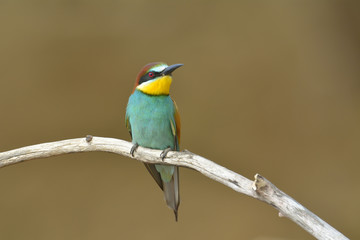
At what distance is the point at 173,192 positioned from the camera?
7.51ft

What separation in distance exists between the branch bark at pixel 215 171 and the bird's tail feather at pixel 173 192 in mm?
311

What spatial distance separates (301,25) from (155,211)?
1580 millimetres

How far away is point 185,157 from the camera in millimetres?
1814

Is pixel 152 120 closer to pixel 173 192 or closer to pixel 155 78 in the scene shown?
pixel 155 78

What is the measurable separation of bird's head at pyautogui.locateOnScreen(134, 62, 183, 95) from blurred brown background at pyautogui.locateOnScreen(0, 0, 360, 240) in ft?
3.39

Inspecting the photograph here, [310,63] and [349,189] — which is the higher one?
[310,63]

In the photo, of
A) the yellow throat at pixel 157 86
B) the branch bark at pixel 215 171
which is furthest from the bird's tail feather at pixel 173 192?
the yellow throat at pixel 157 86

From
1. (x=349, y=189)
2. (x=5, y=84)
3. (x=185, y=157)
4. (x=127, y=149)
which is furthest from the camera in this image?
(x=349, y=189)

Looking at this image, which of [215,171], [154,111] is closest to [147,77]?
[154,111]

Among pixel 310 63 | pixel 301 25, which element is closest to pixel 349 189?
pixel 310 63

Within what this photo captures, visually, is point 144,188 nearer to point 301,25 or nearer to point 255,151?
point 255,151

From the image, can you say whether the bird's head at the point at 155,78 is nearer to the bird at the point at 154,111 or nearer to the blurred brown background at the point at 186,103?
the bird at the point at 154,111

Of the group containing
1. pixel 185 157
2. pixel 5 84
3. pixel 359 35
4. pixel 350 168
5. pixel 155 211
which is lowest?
pixel 155 211

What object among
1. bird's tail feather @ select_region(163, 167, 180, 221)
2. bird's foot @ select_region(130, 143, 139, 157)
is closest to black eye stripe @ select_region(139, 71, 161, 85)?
bird's foot @ select_region(130, 143, 139, 157)
